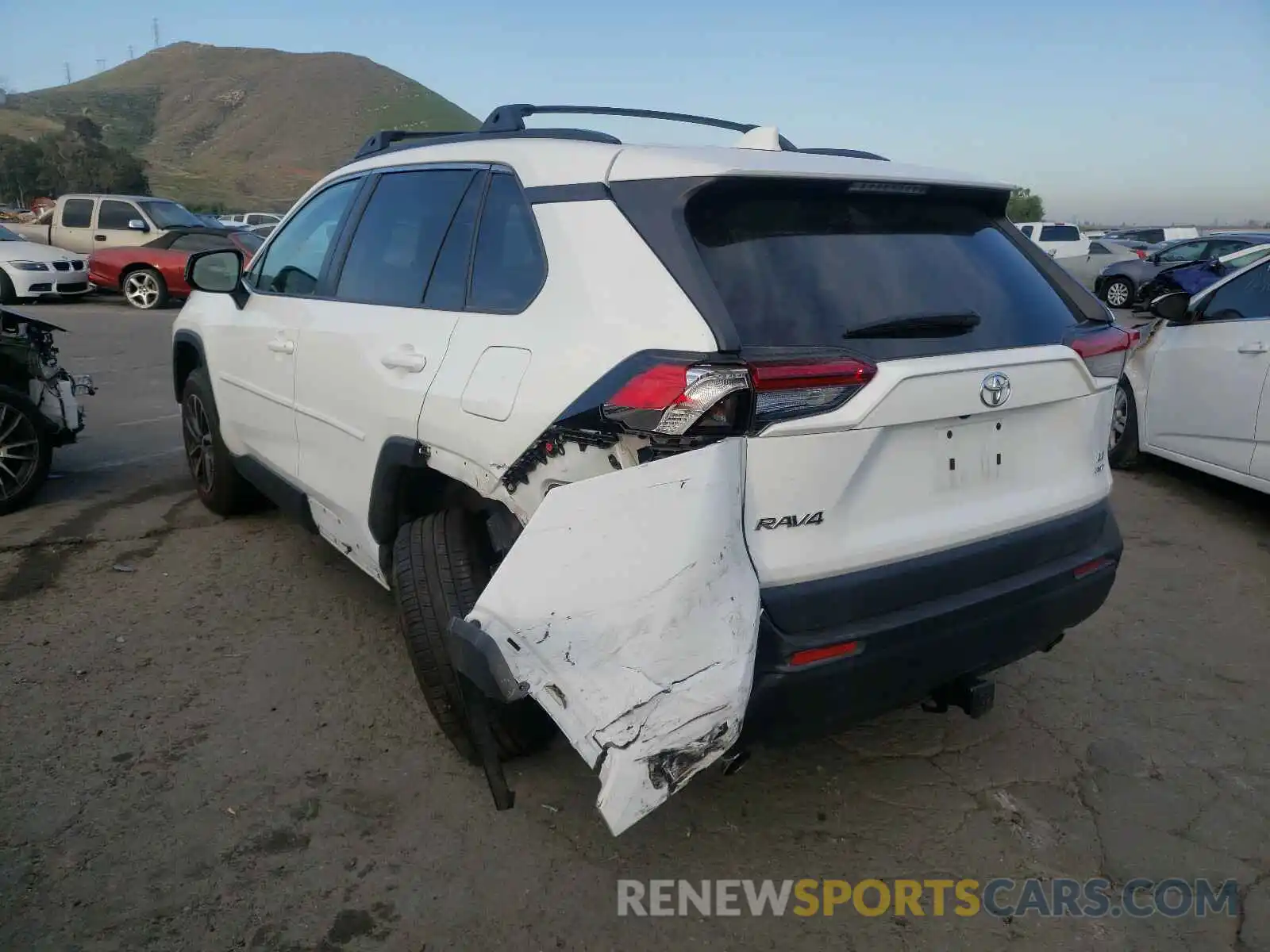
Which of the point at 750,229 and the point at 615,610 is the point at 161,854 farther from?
the point at 750,229

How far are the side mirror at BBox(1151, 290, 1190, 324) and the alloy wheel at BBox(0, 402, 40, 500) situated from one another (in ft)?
22.1

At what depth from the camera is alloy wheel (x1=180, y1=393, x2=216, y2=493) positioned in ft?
17.0

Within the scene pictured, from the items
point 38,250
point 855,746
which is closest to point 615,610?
point 855,746

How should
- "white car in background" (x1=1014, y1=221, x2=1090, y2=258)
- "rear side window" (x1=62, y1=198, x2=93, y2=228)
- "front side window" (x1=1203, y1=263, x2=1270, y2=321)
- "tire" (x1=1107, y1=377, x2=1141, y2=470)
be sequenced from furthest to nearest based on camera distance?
"white car in background" (x1=1014, y1=221, x2=1090, y2=258) < "rear side window" (x1=62, y1=198, x2=93, y2=228) < "tire" (x1=1107, y1=377, x2=1141, y2=470) < "front side window" (x1=1203, y1=263, x2=1270, y2=321)

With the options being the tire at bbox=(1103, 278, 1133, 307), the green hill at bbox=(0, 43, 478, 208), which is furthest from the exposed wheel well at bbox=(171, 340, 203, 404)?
the green hill at bbox=(0, 43, 478, 208)

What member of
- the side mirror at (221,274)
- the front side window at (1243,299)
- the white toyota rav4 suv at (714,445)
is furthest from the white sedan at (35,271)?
the front side window at (1243,299)

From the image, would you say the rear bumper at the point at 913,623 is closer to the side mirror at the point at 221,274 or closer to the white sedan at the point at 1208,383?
the white sedan at the point at 1208,383

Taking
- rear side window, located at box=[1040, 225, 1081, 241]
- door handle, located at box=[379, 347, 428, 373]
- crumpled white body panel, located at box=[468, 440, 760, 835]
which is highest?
door handle, located at box=[379, 347, 428, 373]

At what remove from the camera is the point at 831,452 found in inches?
85.7

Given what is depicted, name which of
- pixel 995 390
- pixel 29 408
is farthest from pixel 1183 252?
pixel 29 408

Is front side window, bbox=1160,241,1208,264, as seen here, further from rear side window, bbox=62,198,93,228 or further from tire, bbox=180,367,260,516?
rear side window, bbox=62,198,93,228

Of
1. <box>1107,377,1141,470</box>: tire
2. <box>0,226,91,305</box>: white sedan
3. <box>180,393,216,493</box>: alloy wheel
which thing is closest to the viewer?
<box>180,393,216,493</box>: alloy wheel

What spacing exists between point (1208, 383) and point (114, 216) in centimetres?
1817

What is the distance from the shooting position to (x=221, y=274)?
4.46m
